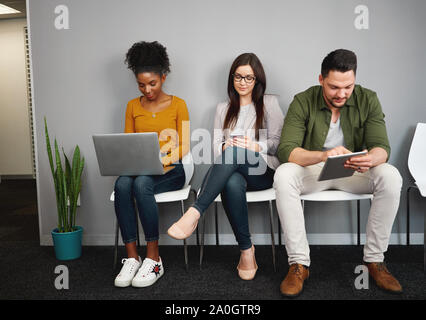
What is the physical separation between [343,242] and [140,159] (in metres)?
1.47

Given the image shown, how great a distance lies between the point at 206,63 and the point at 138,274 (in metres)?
1.40

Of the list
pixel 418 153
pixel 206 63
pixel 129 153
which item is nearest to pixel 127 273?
pixel 129 153

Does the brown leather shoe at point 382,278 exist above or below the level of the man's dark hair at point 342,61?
below

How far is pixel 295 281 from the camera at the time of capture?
163cm

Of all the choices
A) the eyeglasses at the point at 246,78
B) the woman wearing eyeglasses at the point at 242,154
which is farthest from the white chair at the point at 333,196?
the eyeglasses at the point at 246,78

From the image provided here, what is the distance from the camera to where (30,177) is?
5.86 m

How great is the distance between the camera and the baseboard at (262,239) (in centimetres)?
239

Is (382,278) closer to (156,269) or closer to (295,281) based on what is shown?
(295,281)

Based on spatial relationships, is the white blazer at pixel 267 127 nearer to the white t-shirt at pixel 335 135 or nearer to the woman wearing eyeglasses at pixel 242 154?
the woman wearing eyeglasses at pixel 242 154

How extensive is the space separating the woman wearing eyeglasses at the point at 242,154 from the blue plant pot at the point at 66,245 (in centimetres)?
89

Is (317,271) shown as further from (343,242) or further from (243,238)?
(343,242)

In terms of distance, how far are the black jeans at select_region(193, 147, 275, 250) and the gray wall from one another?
23.8 inches

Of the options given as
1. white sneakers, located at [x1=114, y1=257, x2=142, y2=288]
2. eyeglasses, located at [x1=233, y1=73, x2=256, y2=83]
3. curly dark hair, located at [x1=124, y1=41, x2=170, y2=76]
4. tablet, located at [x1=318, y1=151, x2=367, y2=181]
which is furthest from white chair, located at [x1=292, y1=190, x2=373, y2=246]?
curly dark hair, located at [x1=124, y1=41, x2=170, y2=76]

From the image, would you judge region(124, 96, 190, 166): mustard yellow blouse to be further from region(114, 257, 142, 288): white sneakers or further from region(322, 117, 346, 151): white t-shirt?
region(322, 117, 346, 151): white t-shirt
